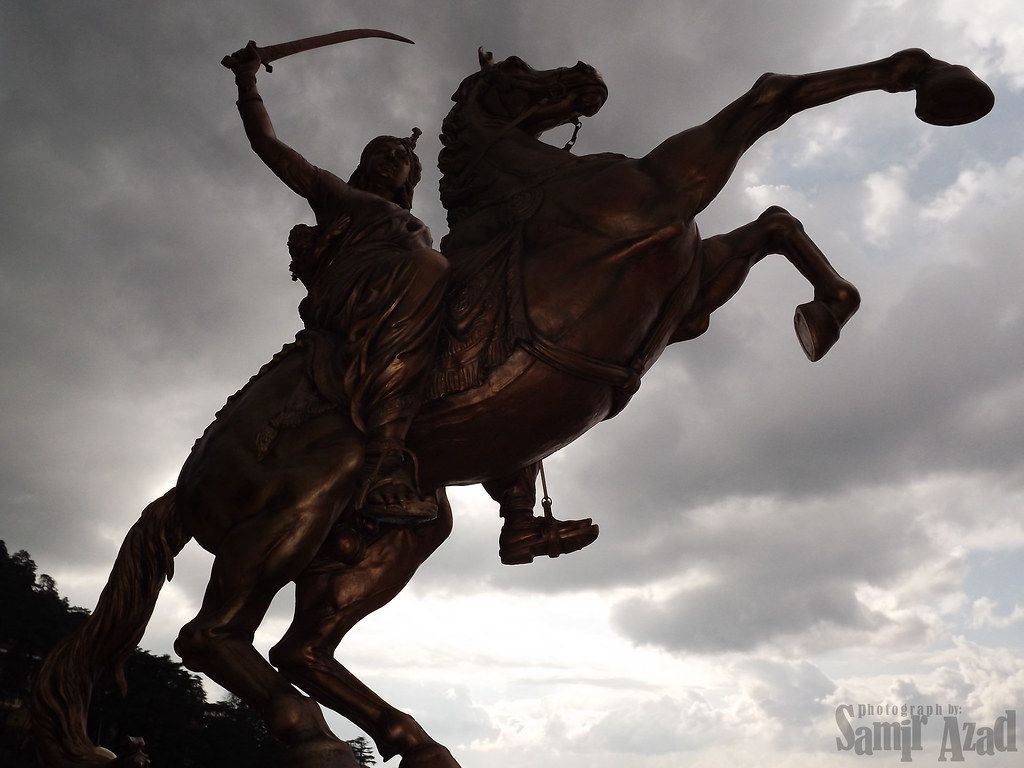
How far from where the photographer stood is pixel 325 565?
3.76 m

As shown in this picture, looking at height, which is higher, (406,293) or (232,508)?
(406,293)

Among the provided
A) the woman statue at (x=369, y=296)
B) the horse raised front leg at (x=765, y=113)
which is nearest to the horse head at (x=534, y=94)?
the woman statue at (x=369, y=296)

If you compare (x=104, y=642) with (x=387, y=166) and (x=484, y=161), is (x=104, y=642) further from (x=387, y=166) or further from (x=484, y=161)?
(x=484, y=161)

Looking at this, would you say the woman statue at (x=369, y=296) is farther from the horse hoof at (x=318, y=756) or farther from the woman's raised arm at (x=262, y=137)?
the horse hoof at (x=318, y=756)

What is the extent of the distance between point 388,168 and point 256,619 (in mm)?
2002

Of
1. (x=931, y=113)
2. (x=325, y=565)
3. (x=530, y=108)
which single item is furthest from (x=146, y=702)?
(x=931, y=113)

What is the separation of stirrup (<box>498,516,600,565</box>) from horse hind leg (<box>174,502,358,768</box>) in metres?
0.97

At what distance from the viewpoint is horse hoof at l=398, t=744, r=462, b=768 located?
3336mm

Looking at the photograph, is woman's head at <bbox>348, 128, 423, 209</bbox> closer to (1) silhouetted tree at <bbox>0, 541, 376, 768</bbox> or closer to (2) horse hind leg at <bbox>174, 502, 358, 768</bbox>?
(2) horse hind leg at <bbox>174, 502, 358, 768</bbox>

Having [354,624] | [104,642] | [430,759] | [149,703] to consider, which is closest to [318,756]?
[430,759]

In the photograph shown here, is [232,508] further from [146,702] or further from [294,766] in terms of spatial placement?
[146,702]

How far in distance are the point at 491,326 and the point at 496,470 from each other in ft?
1.84

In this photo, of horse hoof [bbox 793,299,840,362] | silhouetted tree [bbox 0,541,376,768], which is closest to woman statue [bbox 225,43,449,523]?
horse hoof [bbox 793,299,840,362]

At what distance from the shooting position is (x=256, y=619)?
128 inches
